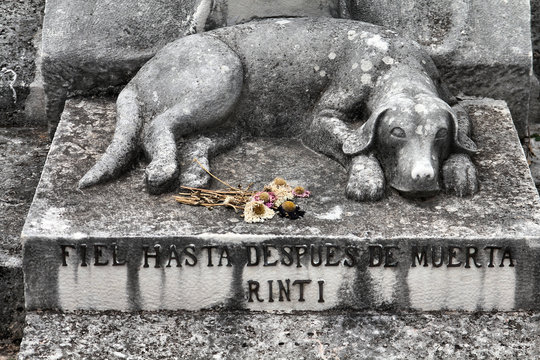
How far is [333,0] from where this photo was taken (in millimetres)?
7055

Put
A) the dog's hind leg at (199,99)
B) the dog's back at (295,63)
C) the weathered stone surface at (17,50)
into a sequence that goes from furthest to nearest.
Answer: the weathered stone surface at (17,50), the dog's back at (295,63), the dog's hind leg at (199,99)

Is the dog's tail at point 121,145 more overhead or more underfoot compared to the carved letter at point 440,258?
more overhead

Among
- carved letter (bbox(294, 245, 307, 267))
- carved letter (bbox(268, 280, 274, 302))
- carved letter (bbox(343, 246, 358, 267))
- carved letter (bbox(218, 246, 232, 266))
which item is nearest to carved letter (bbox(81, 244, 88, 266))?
carved letter (bbox(218, 246, 232, 266))

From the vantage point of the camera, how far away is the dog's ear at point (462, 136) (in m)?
6.07

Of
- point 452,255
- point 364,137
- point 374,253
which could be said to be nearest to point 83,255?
point 374,253

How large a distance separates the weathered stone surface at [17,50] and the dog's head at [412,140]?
108 inches

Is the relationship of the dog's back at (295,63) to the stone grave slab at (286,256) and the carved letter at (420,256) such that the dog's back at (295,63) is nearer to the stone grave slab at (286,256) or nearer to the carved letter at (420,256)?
the stone grave slab at (286,256)

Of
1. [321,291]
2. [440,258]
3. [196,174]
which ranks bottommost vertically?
[321,291]

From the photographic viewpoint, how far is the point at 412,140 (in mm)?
5934

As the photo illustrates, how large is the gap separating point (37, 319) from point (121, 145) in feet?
3.61

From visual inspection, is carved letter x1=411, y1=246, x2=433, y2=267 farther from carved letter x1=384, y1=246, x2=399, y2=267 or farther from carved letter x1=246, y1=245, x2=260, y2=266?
carved letter x1=246, y1=245, x2=260, y2=266

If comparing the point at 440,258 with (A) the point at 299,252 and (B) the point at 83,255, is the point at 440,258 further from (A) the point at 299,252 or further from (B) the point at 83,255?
(B) the point at 83,255

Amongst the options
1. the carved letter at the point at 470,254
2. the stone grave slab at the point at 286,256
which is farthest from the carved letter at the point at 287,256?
the carved letter at the point at 470,254

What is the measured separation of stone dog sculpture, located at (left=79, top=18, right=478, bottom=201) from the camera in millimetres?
6039
